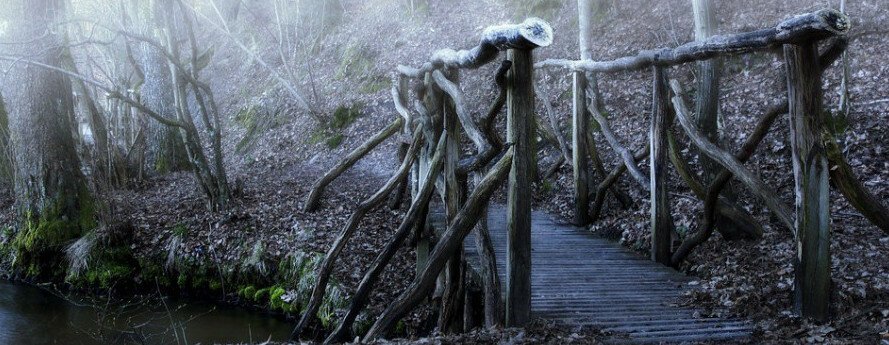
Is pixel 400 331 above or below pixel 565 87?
below

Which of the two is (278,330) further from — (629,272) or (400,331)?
(629,272)

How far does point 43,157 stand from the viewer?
412 inches

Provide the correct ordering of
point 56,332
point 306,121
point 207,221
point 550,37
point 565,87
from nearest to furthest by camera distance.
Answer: point 550,37, point 56,332, point 207,221, point 565,87, point 306,121

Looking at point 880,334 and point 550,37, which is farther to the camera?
point 550,37

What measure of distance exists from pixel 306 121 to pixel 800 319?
1501 centimetres

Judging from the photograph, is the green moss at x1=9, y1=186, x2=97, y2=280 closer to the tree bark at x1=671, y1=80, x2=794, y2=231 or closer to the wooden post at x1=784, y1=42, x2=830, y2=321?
the tree bark at x1=671, y1=80, x2=794, y2=231

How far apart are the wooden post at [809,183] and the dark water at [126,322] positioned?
5.50 metres

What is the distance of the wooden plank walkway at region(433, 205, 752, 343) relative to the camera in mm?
4746

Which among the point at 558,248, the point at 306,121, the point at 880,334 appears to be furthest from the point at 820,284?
the point at 306,121

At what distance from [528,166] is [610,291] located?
170cm

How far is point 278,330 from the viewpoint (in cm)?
817

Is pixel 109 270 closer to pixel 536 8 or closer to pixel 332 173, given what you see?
A: pixel 332 173

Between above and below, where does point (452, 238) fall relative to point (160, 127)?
below

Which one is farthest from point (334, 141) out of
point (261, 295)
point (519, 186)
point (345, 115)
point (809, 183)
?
point (809, 183)
